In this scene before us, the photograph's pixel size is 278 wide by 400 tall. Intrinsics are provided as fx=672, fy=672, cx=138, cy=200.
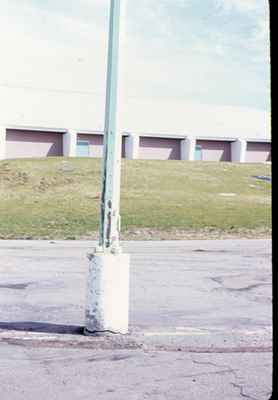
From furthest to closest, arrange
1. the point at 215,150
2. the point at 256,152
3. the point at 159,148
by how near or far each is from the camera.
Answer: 1. the point at 256,152
2. the point at 215,150
3. the point at 159,148

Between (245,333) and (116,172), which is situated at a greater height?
(116,172)

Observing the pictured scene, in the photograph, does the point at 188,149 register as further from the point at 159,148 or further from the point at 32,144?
the point at 32,144

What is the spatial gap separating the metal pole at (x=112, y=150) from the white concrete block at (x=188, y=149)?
4586 centimetres

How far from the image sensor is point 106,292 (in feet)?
25.0

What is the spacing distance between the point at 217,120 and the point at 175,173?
622 inches

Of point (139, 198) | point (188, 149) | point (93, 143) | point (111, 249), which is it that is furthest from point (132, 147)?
point (111, 249)

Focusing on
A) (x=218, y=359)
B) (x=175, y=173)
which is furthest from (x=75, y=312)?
(x=175, y=173)

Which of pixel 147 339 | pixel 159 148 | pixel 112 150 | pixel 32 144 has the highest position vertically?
pixel 159 148

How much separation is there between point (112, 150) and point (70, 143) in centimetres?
4160

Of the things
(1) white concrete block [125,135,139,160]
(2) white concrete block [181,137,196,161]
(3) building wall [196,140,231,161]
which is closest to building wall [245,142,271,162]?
(3) building wall [196,140,231,161]

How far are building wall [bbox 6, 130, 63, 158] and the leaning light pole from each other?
1602 inches

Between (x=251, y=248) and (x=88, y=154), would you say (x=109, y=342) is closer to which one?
(x=251, y=248)

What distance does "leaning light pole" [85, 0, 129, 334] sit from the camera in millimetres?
7617

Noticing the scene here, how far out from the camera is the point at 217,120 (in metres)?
58.4
